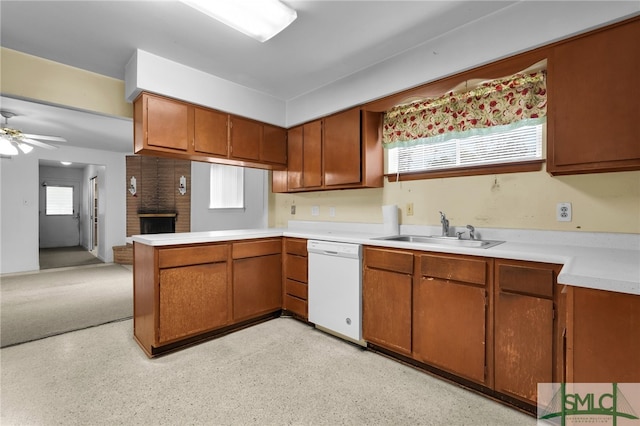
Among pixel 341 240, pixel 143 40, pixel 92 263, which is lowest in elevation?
pixel 92 263

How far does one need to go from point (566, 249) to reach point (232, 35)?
9.30ft

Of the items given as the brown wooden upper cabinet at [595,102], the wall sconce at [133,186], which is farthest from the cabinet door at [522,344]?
the wall sconce at [133,186]

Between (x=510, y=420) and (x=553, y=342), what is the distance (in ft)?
1.70

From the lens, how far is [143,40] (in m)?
2.37

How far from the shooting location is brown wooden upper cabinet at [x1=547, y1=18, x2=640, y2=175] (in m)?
1.59

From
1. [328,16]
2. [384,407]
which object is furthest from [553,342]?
[328,16]

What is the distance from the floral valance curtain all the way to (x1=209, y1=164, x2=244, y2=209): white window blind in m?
4.71

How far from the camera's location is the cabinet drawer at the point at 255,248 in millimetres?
2859

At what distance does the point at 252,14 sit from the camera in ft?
6.42

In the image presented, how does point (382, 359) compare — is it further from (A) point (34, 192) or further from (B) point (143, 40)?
(A) point (34, 192)

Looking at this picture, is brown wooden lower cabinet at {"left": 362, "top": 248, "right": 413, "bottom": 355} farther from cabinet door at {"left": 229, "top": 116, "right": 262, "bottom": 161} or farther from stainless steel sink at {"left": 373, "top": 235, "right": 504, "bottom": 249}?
cabinet door at {"left": 229, "top": 116, "right": 262, "bottom": 161}

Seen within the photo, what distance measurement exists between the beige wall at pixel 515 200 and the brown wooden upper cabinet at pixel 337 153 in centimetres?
29

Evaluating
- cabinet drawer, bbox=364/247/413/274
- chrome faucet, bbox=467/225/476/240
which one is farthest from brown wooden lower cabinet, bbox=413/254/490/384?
chrome faucet, bbox=467/225/476/240
